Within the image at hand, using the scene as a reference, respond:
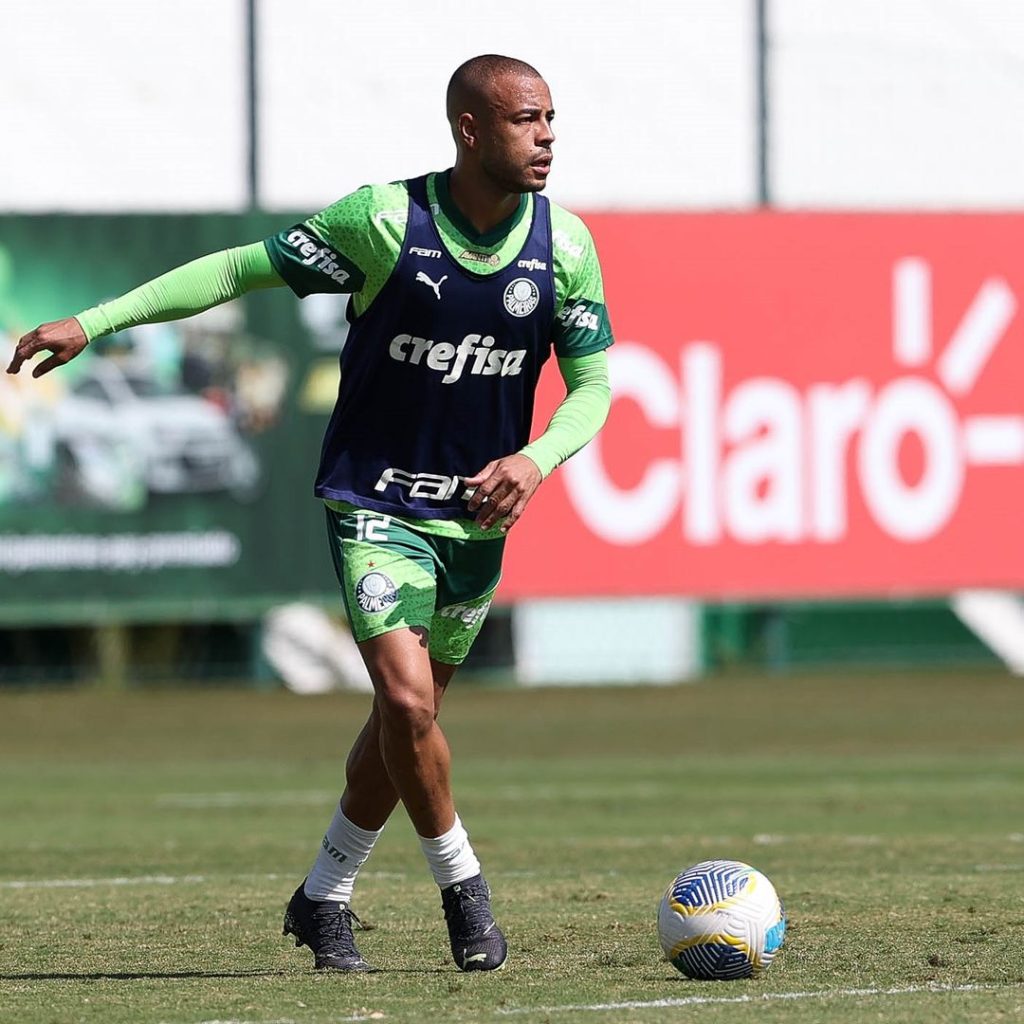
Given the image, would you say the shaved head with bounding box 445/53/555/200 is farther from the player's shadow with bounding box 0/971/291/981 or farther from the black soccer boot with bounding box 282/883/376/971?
the player's shadow with bounding box 0/971/291/981

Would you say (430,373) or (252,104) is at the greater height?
(252,104)

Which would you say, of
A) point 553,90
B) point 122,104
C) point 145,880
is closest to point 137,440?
point 122,104

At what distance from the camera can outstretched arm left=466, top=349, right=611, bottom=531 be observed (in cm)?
723

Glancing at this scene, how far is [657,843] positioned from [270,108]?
17083 millimetres

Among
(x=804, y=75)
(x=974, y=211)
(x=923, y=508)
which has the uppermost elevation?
(x=804, y=75)

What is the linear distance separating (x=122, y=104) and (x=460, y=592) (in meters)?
20.6

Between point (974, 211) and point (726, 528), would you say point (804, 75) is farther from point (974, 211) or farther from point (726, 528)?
point (726, 528)

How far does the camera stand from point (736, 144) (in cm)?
2853

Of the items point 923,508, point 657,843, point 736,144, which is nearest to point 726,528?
point 923,508

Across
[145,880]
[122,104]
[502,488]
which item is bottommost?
[145,880]

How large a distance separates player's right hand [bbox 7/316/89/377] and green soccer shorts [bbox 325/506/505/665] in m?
0.98

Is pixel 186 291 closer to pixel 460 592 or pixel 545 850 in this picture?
pixel 460 592

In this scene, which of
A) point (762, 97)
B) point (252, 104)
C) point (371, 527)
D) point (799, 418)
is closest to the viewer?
point (371, 527)

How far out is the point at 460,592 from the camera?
7664 millimetres
